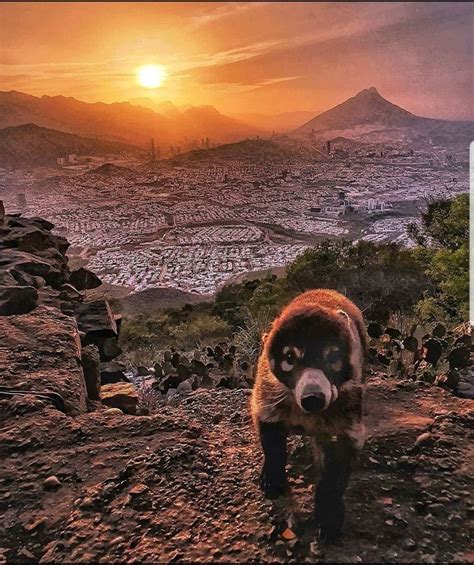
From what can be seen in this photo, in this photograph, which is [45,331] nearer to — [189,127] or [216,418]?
[216,418]

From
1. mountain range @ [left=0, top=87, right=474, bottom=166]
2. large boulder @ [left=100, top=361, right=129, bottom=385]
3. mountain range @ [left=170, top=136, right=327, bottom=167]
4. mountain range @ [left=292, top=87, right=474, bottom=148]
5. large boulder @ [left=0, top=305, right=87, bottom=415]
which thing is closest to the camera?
large boulder @ [left=0, top=305, right=87, bottom=415]

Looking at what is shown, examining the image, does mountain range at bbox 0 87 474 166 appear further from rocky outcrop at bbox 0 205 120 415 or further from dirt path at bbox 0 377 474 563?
dirt path at bbox 0 377 474 563

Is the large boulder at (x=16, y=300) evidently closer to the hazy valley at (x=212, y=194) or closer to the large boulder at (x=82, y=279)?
the large boulder at (x=82, y=279)

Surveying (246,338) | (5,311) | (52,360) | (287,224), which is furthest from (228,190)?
(52,360)

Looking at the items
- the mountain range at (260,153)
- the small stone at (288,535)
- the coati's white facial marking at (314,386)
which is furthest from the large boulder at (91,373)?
the mountain range at (260,153)

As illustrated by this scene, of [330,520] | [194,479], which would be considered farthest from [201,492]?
[330,520]

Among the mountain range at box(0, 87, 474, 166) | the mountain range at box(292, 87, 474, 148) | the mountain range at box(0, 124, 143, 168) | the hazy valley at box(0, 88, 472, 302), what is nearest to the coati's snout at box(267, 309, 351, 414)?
the mountain range at box(0, 87, 474, 166)
